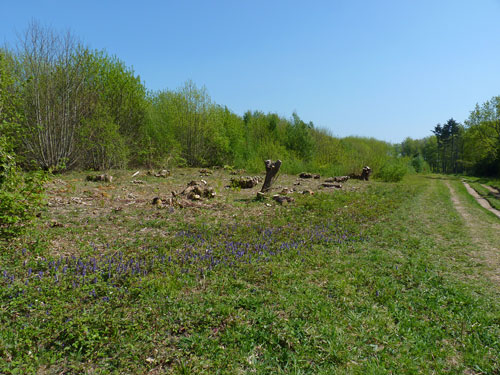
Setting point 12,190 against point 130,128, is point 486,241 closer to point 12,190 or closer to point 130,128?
point 12,190

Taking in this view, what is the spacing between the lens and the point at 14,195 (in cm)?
439

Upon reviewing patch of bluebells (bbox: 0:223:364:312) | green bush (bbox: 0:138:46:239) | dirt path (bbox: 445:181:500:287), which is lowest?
dirt path (bbox: 445:181:500:287)

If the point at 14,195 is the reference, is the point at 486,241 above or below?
below

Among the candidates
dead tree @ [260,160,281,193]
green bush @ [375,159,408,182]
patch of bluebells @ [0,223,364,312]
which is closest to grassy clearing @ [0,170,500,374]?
patch of bluebells @ [0,223,364,312]

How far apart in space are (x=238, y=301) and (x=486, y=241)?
6319 mm

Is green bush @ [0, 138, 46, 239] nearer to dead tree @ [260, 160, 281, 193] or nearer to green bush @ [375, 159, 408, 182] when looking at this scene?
dead tree @ [260, 160, 281, 193]

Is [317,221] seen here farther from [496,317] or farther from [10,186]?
[10,186]

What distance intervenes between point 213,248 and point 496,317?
3937 mm

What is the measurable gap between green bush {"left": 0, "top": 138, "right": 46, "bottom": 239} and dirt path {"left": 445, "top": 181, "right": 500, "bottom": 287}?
723cm

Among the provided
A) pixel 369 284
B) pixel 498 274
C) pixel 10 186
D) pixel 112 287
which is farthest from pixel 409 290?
pixel 10 186

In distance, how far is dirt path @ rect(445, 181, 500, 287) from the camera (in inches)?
196

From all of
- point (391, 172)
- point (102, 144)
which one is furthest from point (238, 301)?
point (391, 172)

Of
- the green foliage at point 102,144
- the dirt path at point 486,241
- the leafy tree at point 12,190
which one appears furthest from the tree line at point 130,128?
the dirt path at point 486,241

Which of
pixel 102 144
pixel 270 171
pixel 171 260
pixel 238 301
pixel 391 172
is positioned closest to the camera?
pixel 238 301
